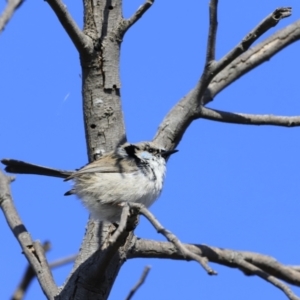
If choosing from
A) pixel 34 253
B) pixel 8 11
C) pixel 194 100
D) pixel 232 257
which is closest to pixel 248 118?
pixel 194 100

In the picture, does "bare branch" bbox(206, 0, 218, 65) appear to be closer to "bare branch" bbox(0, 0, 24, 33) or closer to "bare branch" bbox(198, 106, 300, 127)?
"bare branch" bbox(198, 106, 300, 127)

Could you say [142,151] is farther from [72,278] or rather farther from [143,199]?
[72,278]

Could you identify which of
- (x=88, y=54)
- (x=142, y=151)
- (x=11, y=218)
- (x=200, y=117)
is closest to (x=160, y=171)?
(x=142, y=151)

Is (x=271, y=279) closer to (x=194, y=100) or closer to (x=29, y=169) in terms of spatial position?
(x=194, y=100)

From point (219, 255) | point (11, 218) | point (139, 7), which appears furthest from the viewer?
point (139, 7)

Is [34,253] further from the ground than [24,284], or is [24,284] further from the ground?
[34,253]

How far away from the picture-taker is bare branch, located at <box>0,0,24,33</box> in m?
1.45

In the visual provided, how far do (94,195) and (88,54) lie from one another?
90 centimetres

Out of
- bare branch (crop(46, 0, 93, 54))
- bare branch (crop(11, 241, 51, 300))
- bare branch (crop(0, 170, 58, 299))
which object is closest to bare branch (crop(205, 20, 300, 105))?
bare branch (crop(46, 0, 93, 54))

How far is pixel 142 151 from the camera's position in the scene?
4.14 meters

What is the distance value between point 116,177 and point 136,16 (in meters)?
1.00

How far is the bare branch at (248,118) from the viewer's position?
131 inches

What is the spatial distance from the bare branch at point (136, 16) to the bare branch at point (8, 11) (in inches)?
64.9

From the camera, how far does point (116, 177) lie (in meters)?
3.83
